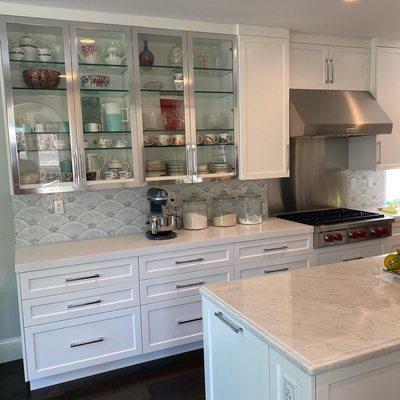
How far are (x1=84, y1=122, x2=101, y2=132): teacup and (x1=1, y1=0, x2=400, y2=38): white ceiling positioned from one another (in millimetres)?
771

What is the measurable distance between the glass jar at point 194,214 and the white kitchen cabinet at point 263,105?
42 cm

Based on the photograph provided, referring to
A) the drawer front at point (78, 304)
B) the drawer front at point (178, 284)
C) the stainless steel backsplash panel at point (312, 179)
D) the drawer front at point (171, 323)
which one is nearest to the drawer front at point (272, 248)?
the drawer front at point (178, 284)

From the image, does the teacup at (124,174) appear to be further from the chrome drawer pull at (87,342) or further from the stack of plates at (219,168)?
the chrome drawer pull at (87,342)

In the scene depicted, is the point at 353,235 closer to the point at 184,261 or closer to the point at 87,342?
the point at 184,261

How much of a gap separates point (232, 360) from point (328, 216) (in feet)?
7.74

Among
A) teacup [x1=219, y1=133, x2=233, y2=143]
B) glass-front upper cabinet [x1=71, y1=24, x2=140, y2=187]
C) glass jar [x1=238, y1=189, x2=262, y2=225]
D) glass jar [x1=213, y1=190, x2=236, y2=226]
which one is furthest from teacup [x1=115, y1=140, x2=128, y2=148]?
glass jar [x1=238, y1=189, x2=262, y2=225]

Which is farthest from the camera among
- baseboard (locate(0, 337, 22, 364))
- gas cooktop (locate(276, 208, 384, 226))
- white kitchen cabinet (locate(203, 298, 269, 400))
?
gas cooktop (locate(276, 208, 384, 226))

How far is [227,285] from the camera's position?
6.06ft

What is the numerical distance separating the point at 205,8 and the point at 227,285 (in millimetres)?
1960

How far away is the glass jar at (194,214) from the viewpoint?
3.23 meters

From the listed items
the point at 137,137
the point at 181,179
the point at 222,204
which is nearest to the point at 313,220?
the point at 222,204

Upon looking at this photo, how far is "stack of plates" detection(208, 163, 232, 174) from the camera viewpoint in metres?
3.26

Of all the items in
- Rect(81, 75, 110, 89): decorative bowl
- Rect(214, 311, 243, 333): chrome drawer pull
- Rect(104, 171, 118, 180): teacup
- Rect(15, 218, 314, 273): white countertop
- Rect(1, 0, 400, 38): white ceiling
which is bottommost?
Rect(214, 311, 243, 333): chrome drawer pull

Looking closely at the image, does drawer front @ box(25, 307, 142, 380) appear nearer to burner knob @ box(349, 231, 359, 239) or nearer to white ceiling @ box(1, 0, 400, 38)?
burner knob @ box(349, 231, 359, 239)
